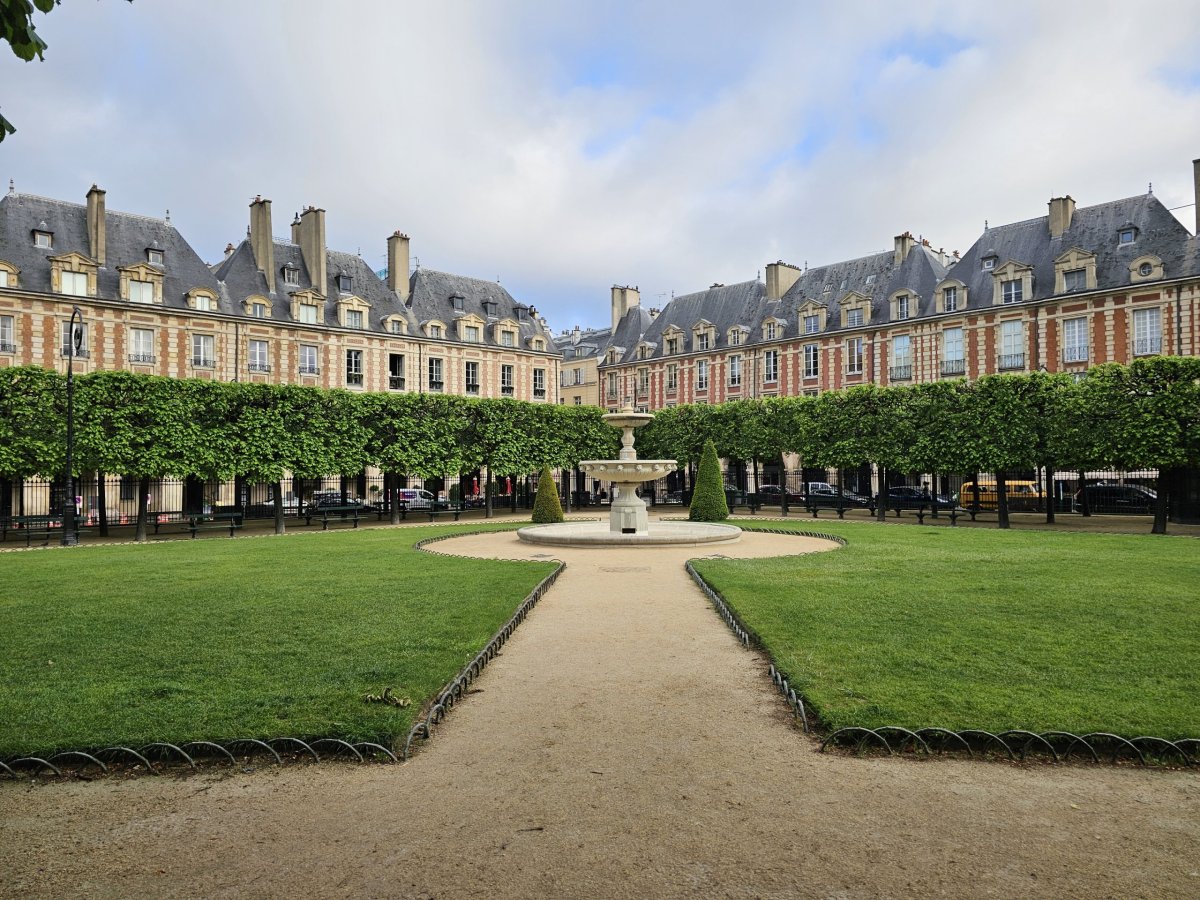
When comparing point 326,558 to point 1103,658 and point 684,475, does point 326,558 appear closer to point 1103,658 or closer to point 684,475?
point 1103,658

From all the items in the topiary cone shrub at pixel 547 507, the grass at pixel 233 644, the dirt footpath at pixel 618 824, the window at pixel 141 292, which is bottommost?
the dirt footpath at pixel 618 824

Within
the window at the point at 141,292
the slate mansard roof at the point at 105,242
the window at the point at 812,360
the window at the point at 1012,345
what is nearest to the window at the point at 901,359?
the window at the point at 812,360

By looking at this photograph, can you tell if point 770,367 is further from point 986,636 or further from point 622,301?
point 986,636

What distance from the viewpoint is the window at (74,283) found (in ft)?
100

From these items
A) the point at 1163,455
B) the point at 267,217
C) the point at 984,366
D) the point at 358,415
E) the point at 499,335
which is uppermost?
the point at 267,217

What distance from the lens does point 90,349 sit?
31016 millimetres

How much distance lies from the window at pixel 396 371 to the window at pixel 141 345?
10459 millimetres

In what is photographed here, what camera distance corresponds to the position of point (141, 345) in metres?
32.3

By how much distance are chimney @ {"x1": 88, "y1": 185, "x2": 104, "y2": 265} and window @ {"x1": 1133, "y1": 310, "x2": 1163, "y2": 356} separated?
41.5m

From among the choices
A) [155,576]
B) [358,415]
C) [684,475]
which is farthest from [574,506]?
[155,576]

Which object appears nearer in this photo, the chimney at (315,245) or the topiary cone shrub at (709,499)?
the topiary cone shrub at (709,499)

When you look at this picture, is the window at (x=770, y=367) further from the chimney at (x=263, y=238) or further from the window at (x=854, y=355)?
the chimney at (x=263, y=238)

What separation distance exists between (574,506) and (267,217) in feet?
63.2

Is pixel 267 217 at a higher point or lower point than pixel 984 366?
higher
